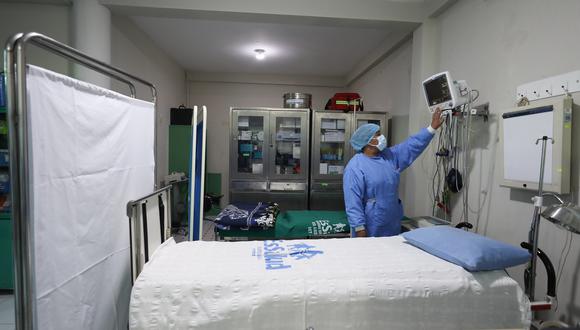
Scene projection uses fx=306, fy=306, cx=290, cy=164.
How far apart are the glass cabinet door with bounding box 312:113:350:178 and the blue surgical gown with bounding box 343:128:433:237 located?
166 centimetres

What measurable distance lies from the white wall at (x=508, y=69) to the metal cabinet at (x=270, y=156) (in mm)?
2036

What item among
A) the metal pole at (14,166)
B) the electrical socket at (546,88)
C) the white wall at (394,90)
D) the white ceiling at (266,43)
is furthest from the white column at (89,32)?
the electrical socket at (546,88)

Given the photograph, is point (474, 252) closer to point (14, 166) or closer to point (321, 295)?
point (321, 295)

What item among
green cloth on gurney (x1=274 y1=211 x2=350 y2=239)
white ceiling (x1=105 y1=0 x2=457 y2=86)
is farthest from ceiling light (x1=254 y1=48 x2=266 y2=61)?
green cloth on gurney (x1=274 y1=211 x2=350 y2=239)

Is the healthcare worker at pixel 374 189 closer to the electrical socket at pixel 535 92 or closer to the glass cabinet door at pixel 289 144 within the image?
the electrical socket at pixel 535 92

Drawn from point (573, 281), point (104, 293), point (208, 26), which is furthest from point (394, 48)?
point (104, 293)

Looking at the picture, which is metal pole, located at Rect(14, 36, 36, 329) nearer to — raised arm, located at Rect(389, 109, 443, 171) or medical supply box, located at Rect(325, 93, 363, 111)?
raised arm, located at Rect(389, 109, 443, 171)

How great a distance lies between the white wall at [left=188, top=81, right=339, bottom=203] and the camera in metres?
5.91

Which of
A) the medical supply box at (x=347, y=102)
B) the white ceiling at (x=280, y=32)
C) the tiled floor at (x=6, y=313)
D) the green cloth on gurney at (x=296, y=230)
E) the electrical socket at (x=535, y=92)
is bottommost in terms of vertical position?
the tiled floor at (x=6, y=313)

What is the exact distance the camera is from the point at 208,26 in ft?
11.9

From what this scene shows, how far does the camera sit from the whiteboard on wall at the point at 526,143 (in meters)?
1.60

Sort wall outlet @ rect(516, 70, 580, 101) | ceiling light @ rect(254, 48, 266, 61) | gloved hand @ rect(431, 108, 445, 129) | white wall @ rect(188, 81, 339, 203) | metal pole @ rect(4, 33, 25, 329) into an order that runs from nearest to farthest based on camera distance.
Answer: metal pole @ rect(4, 33, 25, 329) → wall outlet @ rect(516, 70, 580, 101) → gloved hand @ rect(431, 108, 445, 129) → ceiling light @ rect(254, 48, 266, 61) → white wall @ rect(188, 81, 339, 203)

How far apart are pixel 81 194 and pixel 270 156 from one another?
2.98m

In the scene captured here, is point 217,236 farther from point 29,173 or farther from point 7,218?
point 29,173
